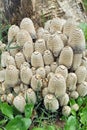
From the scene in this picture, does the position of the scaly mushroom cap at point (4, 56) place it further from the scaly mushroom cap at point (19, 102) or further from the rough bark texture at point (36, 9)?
the rough bark texture at point (36, 9)

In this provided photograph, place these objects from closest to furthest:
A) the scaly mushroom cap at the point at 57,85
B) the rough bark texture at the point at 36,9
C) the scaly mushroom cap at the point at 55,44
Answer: the scaly mushroom cap at the point at 57,85, the scaly mushroom cap at the point at 55,44, the rough bark texture at the point at 36,9

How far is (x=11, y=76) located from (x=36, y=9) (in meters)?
0.89

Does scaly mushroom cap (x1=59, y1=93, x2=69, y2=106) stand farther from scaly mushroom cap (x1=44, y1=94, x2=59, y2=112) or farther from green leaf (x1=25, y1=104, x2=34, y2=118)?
green leaf (x1=25, y1=104, x2=34, y2=118)

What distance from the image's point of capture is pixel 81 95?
8.52 feet

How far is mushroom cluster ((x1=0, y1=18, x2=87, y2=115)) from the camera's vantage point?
2.43 metres

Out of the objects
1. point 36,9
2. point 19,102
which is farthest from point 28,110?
point 36,9

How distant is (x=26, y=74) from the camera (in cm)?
244

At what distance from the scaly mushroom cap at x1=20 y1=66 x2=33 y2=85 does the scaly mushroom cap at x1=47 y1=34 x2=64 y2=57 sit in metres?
0.20

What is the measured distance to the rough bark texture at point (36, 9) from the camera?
3160 mm

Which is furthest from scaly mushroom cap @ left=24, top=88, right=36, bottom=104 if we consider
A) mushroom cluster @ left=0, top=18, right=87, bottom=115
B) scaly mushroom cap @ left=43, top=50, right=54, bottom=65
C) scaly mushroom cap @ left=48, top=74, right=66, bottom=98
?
scaly mushroom cap @ left=43, top=50, right=54, bottom=65

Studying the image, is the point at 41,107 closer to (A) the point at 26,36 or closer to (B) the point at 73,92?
(B) the point at 73,92

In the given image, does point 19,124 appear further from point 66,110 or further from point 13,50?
point 13,50

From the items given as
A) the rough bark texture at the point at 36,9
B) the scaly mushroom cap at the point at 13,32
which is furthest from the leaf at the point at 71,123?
the rough bark texture at the point at 36,9

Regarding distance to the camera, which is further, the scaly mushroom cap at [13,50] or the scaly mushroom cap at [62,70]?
the scaly mushroom cap at [13,50]
